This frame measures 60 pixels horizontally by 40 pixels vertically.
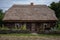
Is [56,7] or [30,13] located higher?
[30,13]

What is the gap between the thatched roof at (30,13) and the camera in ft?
159

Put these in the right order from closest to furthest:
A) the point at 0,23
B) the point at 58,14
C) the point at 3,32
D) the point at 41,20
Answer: the point at 3,32 < the point at 41,20 < the point at 0,23 < the point at 58,14

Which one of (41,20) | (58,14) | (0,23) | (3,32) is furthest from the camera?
(58,14)

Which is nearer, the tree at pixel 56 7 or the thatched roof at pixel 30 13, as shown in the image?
the thatched roof at pixel 30 13

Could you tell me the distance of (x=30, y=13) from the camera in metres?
50.4

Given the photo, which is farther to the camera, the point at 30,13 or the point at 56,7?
the point at 56,7

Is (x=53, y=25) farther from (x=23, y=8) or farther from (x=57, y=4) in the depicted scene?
(x=57, y=4)

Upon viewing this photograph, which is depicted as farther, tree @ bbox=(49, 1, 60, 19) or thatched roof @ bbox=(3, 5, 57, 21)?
tree @ bbox=(49, 1, 60, 19)

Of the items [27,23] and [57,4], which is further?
[57,4]

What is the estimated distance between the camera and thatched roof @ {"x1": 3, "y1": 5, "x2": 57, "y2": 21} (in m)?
48.6

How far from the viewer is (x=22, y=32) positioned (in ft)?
128

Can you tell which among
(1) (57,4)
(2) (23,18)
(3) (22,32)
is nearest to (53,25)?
(2) (23,18)

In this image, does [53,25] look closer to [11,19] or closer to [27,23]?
[27,23]

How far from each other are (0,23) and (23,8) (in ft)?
20.1
